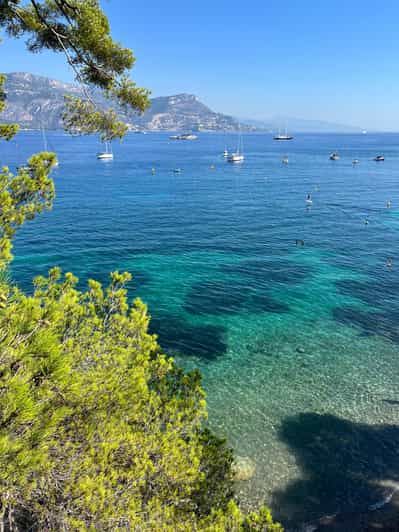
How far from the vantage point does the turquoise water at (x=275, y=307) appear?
57.3 feet

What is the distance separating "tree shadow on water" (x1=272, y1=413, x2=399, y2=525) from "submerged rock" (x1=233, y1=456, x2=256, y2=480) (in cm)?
143

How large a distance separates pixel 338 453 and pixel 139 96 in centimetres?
1907

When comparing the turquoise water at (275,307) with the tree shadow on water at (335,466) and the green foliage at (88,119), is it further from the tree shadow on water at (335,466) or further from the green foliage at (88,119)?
the green foliage at (88,119)

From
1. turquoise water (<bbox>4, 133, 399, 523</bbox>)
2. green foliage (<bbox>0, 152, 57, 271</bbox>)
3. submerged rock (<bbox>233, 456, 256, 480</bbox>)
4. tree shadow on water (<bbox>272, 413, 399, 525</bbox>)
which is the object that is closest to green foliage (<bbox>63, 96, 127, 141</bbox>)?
green foliage (<bbox>0, 152, 57, 271</bbox>)

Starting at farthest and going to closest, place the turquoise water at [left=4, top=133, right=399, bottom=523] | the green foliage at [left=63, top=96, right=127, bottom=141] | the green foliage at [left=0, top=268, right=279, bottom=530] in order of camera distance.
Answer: the turquoise water at [left=4, top=133, right=399, bottom=523] < the green foliage at [left=63, top=96, right=127, bottom=141] < the green foliage at [left=0, top=268, right=279, bottom=530]

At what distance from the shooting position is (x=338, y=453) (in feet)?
58.0

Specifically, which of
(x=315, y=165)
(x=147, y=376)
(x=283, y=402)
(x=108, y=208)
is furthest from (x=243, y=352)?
(x=315, y=165)

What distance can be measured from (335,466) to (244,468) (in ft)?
15.0

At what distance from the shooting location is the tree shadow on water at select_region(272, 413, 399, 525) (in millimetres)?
15352

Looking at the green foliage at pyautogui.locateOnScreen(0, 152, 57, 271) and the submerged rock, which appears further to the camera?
the submerged rock

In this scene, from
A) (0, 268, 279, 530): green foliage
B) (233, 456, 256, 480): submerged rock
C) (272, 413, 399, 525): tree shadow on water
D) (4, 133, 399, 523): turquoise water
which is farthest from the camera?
(4, 133, 399, 523): turquoise water

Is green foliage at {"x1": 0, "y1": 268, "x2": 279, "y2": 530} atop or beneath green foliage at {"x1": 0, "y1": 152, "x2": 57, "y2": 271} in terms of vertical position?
beneath

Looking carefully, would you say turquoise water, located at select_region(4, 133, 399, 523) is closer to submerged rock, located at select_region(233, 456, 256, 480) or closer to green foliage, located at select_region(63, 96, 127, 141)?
submerged rock, located at select_region(233, 456, 256, 480)

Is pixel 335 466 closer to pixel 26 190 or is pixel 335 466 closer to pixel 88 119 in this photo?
pixel 26 190
